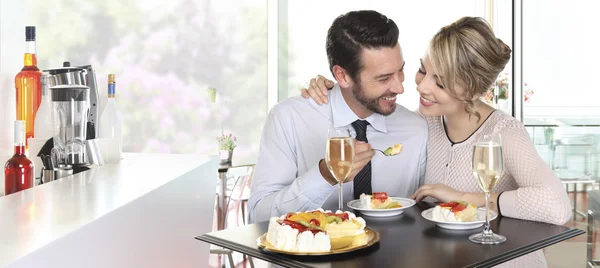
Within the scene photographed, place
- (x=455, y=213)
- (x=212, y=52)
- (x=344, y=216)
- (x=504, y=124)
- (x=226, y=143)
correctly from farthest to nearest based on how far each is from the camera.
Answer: (x=212, y=52)
(x=226, y=143)
(x=504, y=124)
(x=455, y=213)
(x=344, y=216)

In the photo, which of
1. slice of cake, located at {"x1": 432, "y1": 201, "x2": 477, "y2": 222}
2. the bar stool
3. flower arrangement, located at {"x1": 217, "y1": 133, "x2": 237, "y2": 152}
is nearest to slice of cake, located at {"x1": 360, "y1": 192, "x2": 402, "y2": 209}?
slice of cake, located at {"x1": 432, "y1": 201, "x2": 477, "y2": 222}

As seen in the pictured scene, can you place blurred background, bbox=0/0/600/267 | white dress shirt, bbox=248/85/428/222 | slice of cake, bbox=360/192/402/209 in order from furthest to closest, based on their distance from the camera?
blurred background, bbox=0/0/600/267 < white dress shirt, bbox=248/85/428/222 < slice of cake, bbox=360/192/402/209

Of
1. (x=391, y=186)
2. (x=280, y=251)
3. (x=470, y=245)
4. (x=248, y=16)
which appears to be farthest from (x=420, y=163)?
(x=248, y=16)

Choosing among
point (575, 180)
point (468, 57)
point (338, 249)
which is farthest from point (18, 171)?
point (575, 180)

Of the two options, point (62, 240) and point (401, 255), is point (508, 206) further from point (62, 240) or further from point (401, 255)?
point (62, 240)

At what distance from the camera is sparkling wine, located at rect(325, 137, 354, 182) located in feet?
5.87

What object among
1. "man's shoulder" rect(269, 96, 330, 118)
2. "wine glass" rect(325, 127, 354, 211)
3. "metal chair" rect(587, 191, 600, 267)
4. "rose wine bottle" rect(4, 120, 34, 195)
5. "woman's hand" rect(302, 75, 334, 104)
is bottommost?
"metal chair" rect(587, 191, 600, 267)

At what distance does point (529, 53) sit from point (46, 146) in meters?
4.20

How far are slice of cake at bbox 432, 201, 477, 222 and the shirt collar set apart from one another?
0.82m

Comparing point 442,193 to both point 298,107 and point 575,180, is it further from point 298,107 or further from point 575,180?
Answer: point 575,180

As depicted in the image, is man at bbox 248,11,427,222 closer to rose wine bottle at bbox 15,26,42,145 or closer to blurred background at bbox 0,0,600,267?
rose wine bottle at bbox 15,26,42,145

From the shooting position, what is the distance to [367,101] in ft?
8.21

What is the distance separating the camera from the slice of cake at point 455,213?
177cm

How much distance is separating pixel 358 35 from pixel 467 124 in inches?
20.0
